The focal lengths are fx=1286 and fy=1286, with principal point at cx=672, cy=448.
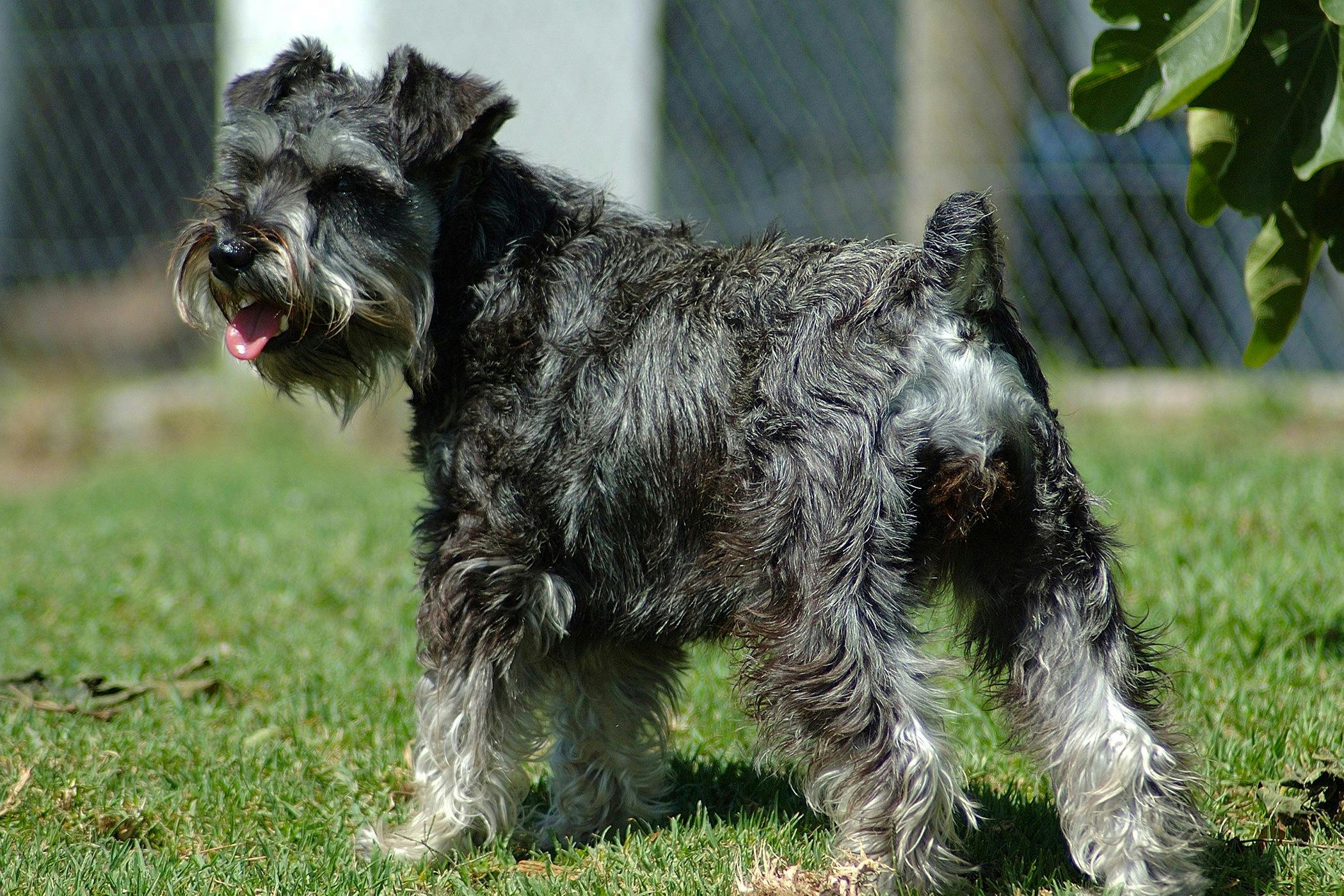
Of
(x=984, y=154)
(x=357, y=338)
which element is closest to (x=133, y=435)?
(x=984, y=154)

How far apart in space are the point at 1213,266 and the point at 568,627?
6285 mm

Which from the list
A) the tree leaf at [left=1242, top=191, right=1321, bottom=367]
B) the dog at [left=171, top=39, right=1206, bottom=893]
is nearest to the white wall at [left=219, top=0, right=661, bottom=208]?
the dog at [left=171, top=39, right=1206, bottom=893]

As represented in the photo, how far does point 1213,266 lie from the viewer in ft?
26.4

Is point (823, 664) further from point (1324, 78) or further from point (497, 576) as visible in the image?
point (1324, 78)

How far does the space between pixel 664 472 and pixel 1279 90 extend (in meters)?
1.63

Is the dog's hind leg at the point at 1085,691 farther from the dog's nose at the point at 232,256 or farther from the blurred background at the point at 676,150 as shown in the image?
the blurred background at the point at 676,150

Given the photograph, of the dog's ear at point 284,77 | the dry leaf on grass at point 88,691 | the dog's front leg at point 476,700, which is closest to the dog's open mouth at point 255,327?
the dog's ear at point 284,77

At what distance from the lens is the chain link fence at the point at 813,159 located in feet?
25.6

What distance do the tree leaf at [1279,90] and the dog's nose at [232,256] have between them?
7.46ft

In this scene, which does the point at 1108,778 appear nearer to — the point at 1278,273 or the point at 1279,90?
the point at 1278,273

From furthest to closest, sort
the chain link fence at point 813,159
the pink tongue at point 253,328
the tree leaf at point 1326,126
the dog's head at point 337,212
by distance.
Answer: the chain link fence at point 813,159 → the pink tongue at point 253,328 → the dog's head at point 337,212 → the tree leaf at point 1326,126

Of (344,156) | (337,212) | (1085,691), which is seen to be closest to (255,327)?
(337,212)

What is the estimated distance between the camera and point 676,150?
351 inches

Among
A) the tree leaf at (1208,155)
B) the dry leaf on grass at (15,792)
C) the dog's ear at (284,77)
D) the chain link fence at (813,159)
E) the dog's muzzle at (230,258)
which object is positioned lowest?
the chain link fence at (813,159)
